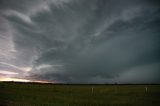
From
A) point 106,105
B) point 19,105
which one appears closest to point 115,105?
point 106,105

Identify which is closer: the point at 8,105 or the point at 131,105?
the point at 8,105

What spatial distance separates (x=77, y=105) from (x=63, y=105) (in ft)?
6.27

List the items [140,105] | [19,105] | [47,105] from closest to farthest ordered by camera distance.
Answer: [19,105] → [47,105] → [140,105]

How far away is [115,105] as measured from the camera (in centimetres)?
2923

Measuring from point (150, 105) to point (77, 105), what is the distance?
1001cm

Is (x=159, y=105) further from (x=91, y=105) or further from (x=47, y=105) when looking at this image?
(x=47, y=105)

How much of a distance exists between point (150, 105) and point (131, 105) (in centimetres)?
254

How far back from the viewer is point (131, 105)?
29.3 m

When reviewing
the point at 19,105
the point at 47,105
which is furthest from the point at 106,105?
the point at 19,105

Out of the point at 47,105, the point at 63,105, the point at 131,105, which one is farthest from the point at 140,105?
the point at 47,105

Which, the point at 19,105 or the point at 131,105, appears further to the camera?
the point at 131,105

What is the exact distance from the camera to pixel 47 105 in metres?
27.3

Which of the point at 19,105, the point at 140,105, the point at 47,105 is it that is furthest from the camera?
the point at 140,105

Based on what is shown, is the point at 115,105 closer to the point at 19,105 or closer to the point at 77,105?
the point at 77,105
